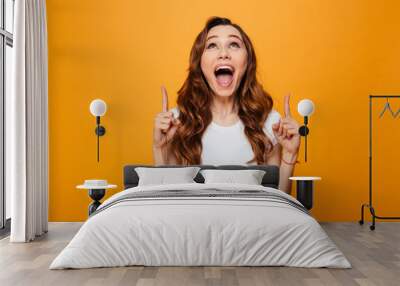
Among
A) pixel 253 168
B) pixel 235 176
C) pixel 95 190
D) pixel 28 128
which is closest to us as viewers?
pixel 28 128

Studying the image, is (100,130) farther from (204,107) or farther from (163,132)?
(204,107)

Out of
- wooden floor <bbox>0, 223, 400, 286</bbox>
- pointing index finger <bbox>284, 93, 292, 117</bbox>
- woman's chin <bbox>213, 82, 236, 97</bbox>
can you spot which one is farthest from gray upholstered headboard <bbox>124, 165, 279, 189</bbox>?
wooden floor <bbox>0, 223, 400, 286</bbox>

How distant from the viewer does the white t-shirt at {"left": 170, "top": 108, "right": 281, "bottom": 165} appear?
22.1 feet

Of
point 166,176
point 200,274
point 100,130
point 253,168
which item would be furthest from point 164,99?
point 200,274

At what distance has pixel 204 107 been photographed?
6840 mm

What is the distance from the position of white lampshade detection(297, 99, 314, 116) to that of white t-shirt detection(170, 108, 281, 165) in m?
0.42

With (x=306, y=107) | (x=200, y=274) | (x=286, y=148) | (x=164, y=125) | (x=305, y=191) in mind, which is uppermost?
(x=306, y=107)

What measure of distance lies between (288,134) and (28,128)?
313 cm

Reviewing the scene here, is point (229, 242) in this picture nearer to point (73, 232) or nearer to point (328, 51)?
point (73, 232)

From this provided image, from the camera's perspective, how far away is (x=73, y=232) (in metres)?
6.16

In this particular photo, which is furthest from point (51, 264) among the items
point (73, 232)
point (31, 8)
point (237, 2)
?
point (237, 2)

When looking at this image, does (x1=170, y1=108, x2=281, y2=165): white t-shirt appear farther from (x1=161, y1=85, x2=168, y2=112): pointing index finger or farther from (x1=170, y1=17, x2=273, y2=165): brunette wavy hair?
(x1=161, y1=85, x2=168, y2=112): pointing index finger

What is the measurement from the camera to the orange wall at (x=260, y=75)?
22.6 ft

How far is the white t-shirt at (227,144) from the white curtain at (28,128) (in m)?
1.95
